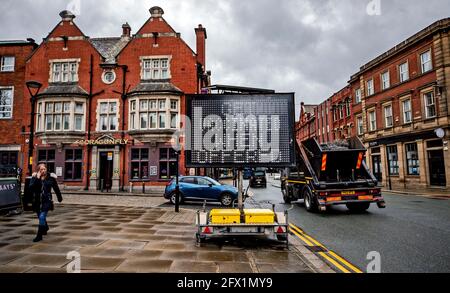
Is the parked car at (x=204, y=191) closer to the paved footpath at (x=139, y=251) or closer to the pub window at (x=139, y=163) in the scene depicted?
the paved footpath at (x=139, y=251)

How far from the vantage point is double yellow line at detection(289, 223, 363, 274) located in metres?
4.40

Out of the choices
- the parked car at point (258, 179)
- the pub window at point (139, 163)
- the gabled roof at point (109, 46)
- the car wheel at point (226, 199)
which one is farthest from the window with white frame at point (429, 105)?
the gabled roof at point (109, 46)

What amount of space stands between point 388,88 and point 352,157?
20.1 m

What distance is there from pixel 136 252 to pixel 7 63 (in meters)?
28.2

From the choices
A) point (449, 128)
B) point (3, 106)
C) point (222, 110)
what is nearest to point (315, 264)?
point (222, 110)

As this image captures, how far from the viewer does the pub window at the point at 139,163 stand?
21516 mm

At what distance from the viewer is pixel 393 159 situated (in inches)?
1007

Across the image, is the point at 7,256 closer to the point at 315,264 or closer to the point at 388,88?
the point at 315,264

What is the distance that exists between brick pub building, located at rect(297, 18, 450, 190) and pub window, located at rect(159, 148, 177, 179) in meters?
19.2

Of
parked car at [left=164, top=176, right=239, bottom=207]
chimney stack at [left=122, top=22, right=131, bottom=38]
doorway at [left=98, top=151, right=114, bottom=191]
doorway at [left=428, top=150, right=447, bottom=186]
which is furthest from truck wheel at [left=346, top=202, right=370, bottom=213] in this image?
chimney stack at [left=122, top=22, right=131, bottom=38]

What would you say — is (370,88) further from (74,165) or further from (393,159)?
(74,165)

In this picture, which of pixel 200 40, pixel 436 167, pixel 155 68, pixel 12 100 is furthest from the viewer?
pixel 200 40

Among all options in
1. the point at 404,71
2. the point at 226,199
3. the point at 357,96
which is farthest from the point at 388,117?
the point at 226,199

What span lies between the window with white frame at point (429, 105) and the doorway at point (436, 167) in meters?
3.13
